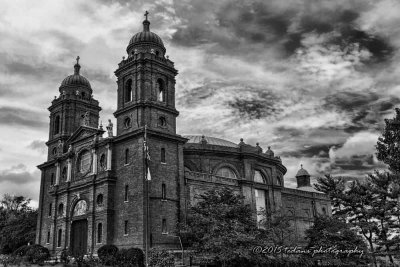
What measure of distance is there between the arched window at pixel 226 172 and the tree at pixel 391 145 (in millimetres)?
20906

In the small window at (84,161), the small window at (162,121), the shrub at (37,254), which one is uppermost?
the small window at (162,121)

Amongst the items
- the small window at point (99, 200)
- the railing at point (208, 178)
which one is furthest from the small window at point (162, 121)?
the small window at point (99, 200)

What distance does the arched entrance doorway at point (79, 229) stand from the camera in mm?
48000

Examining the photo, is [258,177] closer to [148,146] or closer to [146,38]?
[148,146]

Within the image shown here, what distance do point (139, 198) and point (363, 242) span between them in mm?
23262

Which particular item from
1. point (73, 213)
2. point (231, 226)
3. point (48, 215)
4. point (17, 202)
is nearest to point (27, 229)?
point (48, 215)

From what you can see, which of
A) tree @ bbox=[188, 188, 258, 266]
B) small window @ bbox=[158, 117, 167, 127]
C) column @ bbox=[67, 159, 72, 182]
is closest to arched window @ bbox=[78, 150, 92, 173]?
column @ bbox=[67, 159, 72, 182]

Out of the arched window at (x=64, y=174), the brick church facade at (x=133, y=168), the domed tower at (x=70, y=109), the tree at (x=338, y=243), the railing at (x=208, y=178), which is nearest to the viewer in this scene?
the brick church facade at (x=133, y=168)

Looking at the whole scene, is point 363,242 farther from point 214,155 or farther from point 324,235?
point 214,155

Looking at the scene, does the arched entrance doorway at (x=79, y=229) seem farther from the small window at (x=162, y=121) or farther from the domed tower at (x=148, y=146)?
the small window at (x=162, y=121)

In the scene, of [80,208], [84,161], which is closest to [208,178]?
[84,161]

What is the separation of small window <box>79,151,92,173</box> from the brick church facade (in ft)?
0.38

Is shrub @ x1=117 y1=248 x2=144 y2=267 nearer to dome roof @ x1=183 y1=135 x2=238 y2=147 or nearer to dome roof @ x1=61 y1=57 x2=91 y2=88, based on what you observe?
dome roof @ x1=183 y1=135 x2=238 y2=147

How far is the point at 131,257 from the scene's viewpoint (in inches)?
1543
